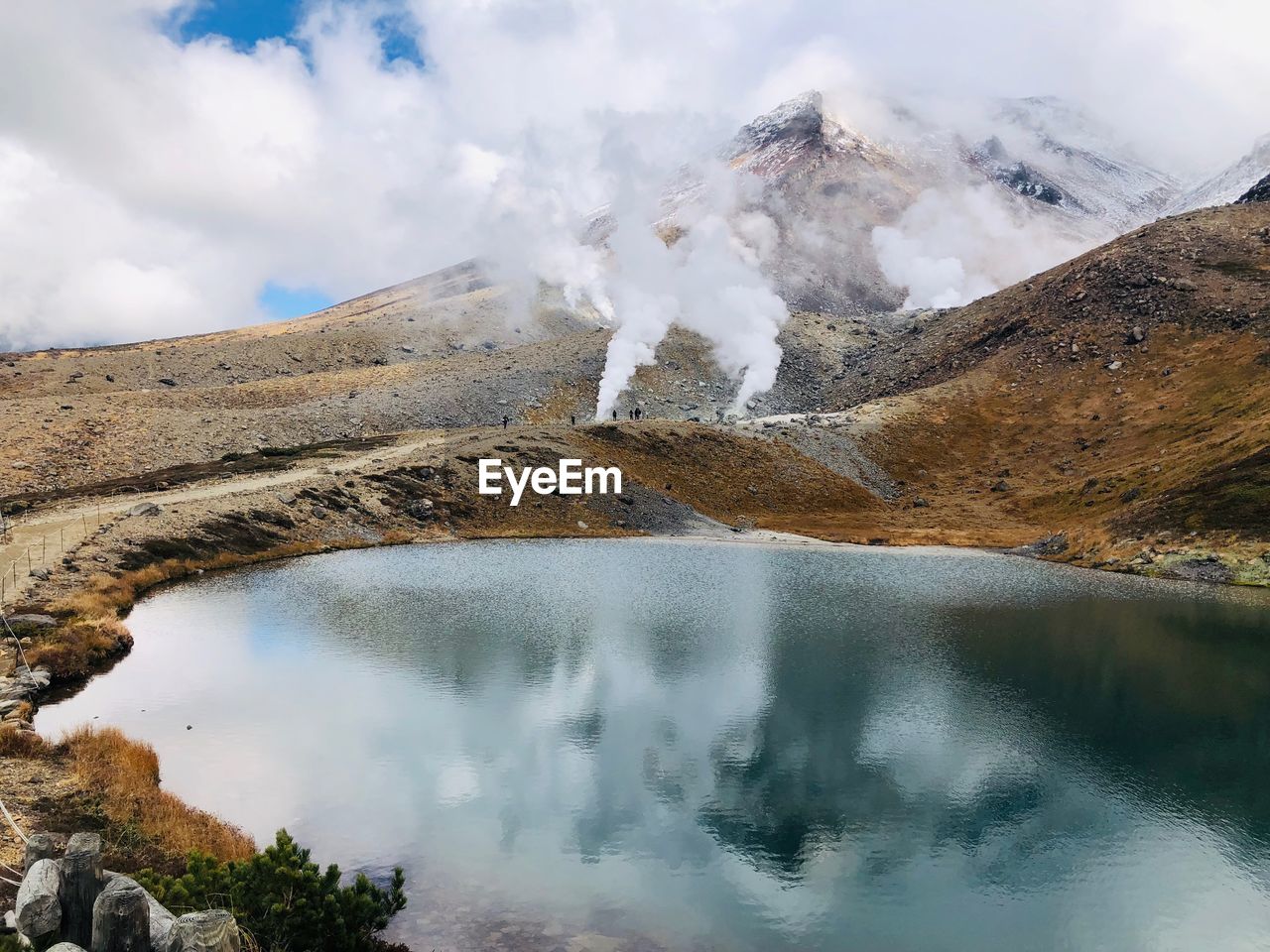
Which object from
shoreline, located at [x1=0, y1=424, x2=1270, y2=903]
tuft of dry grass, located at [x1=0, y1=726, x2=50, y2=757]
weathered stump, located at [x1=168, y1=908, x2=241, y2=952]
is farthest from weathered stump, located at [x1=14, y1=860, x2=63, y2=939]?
tuft of dry grass, located at [x1=0, y1=726, x2=50, y2=757]

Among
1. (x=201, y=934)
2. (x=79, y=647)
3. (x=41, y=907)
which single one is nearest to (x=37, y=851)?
(x=41, y=907)

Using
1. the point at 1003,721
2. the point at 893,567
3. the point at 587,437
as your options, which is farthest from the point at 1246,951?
the point at 587,437

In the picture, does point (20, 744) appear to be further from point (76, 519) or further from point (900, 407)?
point (900, 407)
